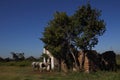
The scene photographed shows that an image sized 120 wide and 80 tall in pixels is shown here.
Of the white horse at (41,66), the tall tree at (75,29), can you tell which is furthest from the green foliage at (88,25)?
the white horse at (41,66)

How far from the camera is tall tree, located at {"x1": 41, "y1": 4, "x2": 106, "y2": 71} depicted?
106ft

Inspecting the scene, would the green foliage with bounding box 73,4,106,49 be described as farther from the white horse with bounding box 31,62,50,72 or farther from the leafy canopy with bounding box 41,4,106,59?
the white horse with bounding box 31,62,50,72

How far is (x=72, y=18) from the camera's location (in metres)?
33.3

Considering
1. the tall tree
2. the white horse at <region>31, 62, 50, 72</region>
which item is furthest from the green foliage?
the white horse at <region>31, 62, 50, 72</region>

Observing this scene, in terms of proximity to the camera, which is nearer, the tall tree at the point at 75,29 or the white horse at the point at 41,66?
the tall tree at the point at 75,29

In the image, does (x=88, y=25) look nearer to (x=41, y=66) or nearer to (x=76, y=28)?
(x=76, y=28)

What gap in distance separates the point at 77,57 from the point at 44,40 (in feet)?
16.3

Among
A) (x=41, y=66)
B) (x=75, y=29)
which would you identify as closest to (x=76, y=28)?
(x=75, y=29)

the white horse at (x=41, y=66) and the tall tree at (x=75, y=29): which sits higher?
the tall tree at (x=75, y=29)

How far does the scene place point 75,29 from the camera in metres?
32.9

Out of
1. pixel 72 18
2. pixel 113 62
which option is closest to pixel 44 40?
pixel 72 18

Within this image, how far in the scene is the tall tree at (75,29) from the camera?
106 ft

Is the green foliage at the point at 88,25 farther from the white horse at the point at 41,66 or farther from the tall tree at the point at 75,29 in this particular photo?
the white horse at the point at 41,66

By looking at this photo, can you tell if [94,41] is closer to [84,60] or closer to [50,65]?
[84,60]
